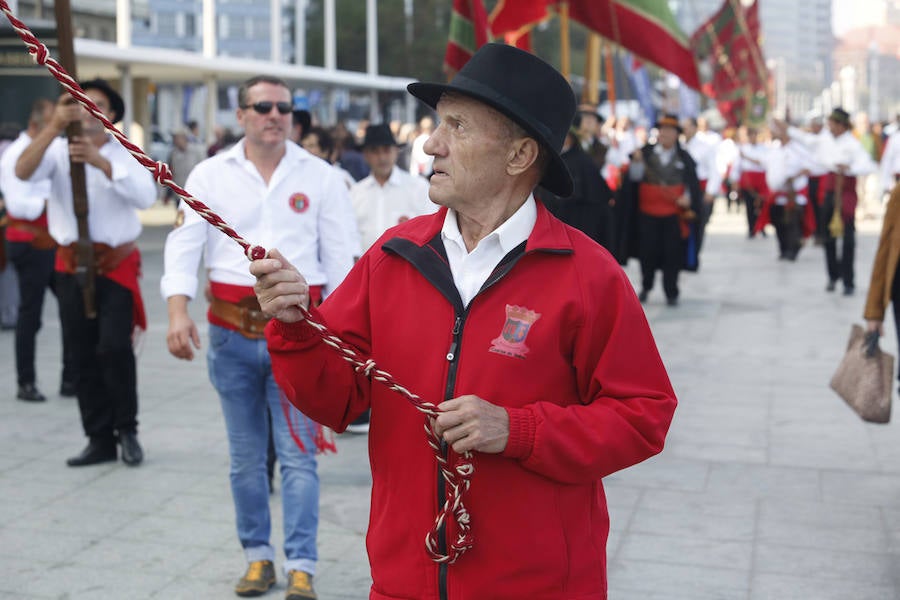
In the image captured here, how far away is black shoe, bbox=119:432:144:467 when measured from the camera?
718cm

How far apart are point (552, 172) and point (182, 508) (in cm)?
393

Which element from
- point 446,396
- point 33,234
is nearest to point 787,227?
point 33,234

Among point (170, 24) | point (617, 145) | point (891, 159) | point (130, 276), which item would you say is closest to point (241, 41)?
point (170, 24)

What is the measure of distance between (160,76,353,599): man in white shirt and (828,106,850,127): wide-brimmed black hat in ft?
36.0

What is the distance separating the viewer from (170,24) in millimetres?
110500

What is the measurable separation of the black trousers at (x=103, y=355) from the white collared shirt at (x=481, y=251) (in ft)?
14.9

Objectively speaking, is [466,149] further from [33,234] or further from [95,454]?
[33,234]

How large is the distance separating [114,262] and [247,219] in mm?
2129

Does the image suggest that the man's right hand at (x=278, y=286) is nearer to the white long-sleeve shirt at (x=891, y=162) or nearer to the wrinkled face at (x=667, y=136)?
the wrinkled face at (x=667, y=136)

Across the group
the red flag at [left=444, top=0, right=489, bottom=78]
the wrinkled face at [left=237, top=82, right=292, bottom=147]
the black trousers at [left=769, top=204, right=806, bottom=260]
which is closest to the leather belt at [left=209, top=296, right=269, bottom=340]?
the wrinkled face at [left=237, top=82, right=292, bottom=147]

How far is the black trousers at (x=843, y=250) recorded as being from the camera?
46.7ft

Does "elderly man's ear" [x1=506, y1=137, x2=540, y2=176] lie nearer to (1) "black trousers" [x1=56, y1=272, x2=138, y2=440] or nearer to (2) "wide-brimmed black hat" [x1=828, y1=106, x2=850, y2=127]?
(1) "black trousers" [x1=56, y1=272, x2=138, y2=440]

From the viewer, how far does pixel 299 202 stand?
17.3 ft

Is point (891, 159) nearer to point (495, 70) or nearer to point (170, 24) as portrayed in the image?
point (495, 70)
